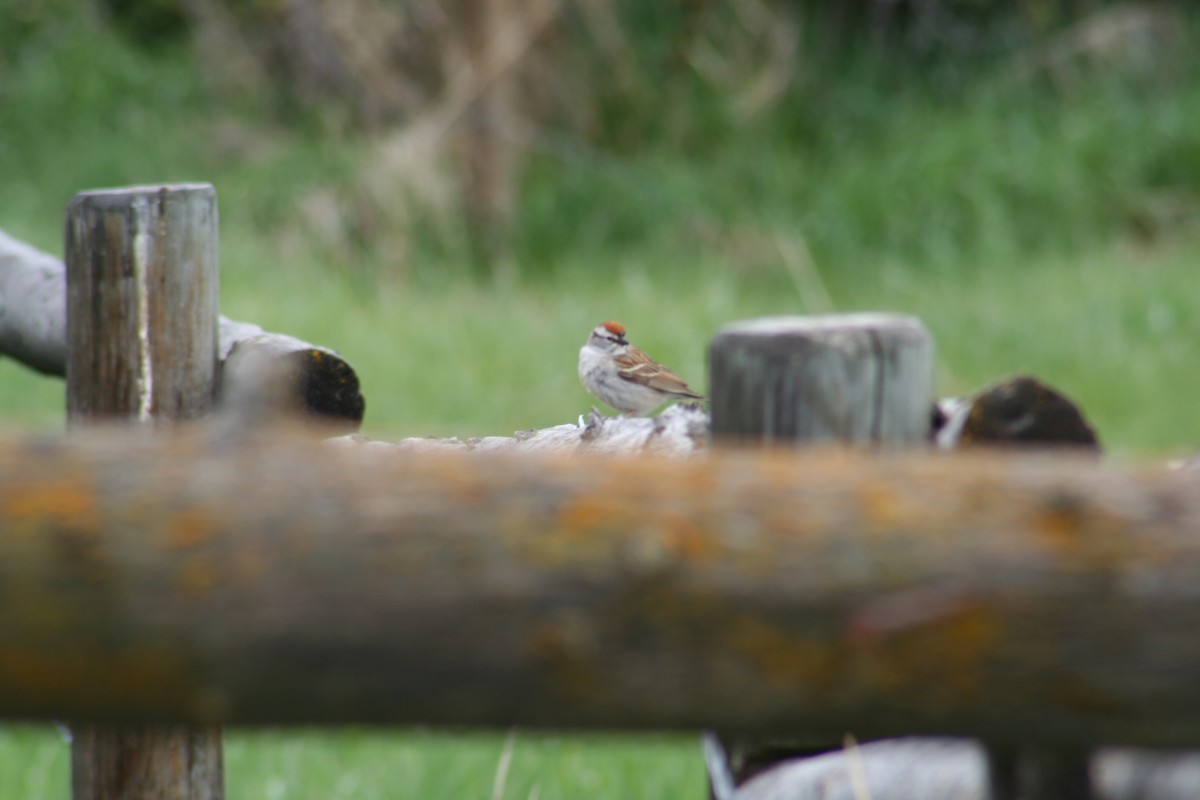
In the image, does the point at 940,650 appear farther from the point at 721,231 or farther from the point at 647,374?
the point at 721,231

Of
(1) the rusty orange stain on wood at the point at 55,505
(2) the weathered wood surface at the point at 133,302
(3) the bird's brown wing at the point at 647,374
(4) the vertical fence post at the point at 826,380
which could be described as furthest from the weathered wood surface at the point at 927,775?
(3) the bird's brown wing at the point at 647,374

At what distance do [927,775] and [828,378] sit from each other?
1.70 feet

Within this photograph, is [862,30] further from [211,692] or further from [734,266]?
[211,692]

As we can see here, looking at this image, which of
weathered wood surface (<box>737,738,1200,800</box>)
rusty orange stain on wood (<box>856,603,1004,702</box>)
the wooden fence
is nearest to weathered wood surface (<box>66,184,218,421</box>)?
weathered wood surface (<box>737,738,1200,800</box>)

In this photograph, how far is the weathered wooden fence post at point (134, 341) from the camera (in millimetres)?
2404

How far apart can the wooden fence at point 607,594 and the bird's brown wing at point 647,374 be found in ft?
9.71

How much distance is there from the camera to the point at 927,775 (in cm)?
177

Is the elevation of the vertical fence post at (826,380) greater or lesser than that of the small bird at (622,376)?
greater

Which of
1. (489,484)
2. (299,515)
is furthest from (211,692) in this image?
(489,484)

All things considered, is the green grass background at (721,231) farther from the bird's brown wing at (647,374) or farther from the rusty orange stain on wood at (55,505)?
the rusty orange stain on wood at (55,505)

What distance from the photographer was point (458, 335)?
9148 millimetres

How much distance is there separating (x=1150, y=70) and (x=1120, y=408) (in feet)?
15.7

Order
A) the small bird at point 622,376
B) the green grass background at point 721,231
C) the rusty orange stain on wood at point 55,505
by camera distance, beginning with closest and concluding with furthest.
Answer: the rusty orange stain on wood at point 55,505, the small bird at point 622,376, the green grass background at point 721,231

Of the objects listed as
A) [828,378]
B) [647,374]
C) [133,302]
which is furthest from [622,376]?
[828,378]
